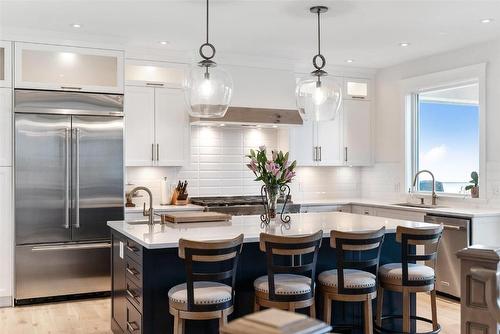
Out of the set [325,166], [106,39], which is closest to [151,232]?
[106,39]

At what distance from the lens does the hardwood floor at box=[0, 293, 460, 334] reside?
4.51m

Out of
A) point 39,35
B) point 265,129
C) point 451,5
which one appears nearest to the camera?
point 451,5

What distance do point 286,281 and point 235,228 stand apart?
675mm

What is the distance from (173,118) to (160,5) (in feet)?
6.13

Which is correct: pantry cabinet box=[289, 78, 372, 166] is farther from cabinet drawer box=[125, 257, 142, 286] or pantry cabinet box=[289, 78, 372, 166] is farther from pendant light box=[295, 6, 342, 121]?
cabinet drawer box=[125, 257, 142, 286]

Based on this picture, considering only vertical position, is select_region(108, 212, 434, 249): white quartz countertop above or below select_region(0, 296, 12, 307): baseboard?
above

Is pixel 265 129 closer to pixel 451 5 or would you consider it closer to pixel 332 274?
pixel 451 5

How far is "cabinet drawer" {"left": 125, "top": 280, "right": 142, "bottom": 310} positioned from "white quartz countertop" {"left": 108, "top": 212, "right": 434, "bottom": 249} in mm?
331

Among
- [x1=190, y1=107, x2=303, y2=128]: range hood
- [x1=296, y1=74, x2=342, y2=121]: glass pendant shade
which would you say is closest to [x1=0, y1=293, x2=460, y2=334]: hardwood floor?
[x1=296, y1=74, x2=342, y2=121]: glass pendant shade

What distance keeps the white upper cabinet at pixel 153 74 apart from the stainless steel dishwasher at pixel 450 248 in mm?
3207

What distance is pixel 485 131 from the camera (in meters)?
5.69

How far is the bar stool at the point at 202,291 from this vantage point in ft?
9.82

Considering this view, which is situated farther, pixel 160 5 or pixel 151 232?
pixel 160 5

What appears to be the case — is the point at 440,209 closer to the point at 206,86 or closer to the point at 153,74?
the point at 206,86
